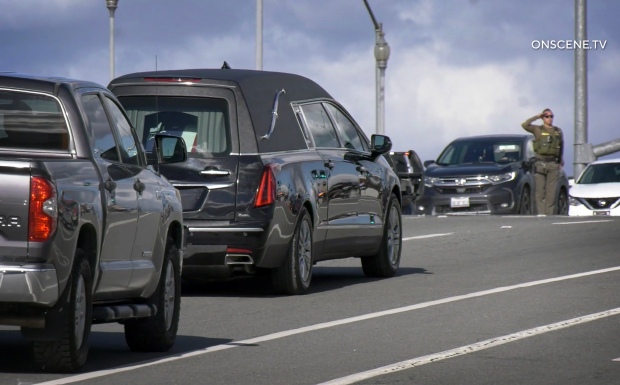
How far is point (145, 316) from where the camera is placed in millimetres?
10375

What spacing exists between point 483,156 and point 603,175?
9.39ft

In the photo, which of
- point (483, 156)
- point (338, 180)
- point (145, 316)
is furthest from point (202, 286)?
point (483, 156)

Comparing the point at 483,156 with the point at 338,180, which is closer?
the point at 338,180

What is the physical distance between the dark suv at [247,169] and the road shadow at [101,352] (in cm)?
254

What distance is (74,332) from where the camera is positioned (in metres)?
9.07

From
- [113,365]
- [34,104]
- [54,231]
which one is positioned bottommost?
[113,365]

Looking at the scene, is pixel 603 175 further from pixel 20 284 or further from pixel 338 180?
pixel 20 284

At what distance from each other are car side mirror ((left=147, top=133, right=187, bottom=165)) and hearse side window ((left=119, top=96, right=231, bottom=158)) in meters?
3.39

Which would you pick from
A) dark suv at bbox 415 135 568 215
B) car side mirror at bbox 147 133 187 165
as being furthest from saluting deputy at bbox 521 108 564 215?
car side mirror at bbox 147 133 187 165

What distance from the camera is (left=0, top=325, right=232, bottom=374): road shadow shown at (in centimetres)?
962

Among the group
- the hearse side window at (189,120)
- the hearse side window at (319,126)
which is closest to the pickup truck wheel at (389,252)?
the hearse side window at (319,126)

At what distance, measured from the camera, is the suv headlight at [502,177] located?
32438 mm

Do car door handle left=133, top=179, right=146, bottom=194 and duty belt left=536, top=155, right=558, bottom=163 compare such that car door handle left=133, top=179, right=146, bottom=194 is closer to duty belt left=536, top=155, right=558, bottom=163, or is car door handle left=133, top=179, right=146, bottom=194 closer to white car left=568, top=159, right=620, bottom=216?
duty belt left=536, top=155, right=558, bottom=163

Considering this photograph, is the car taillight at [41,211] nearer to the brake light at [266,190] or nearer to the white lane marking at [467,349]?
the white lane marking at [467,349]
